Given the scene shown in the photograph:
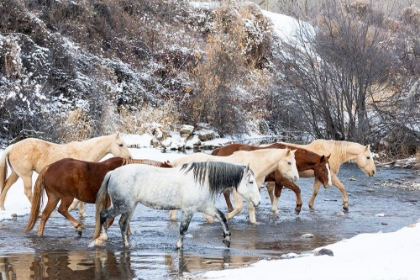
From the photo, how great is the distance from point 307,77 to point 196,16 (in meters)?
14.3

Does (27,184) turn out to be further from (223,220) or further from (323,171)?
(323,171)

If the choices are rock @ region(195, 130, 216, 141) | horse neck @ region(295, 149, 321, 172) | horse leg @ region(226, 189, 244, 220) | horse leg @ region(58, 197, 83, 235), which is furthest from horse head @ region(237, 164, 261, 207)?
rock @ region(195, 130, 216, 141)

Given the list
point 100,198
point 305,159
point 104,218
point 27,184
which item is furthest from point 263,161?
point 27,184

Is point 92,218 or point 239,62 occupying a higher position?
point 239,62

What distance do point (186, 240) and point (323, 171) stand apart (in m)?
4.14

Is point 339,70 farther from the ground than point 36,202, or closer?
farther from the ground

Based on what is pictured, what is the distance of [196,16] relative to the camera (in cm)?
→ 3647

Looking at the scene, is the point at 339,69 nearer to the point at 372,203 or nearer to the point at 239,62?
the point at 239,62

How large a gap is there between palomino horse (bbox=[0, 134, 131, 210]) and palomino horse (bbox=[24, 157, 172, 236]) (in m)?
1.80

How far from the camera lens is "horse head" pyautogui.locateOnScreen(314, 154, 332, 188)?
11.8 m

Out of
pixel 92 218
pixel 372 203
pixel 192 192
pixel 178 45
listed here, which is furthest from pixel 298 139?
pixel 192 192

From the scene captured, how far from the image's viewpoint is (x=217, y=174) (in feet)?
26.4

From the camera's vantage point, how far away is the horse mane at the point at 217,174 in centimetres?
801

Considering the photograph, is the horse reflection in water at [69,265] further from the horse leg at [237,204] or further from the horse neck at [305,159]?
the horse neck at [305,159]
